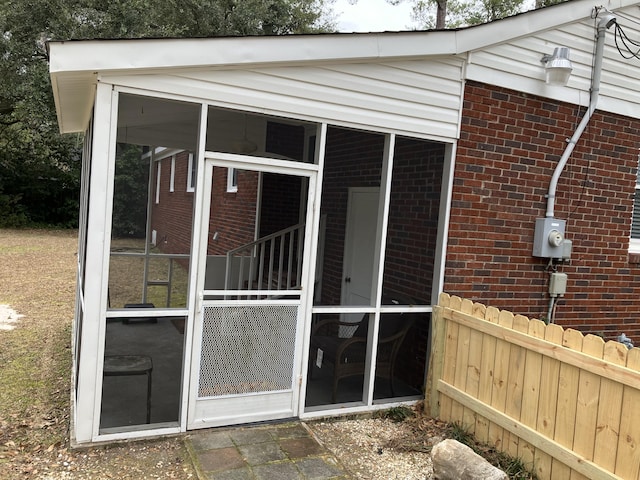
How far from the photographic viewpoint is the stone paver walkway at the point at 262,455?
11.6 ft

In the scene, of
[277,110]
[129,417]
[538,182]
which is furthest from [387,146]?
[129,417]

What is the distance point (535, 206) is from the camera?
5.13 metres

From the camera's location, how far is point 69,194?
75.2 feet

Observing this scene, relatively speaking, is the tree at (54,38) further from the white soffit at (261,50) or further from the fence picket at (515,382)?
the fence picket at (515,382)

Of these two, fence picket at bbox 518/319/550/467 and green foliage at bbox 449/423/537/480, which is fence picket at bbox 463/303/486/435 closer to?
green foliage at bbox 449/423/537/480

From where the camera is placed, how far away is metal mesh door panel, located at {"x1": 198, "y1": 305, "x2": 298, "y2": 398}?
4098 millimetres

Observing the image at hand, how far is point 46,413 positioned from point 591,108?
5.69 meters

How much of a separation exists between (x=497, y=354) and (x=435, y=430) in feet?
2.98

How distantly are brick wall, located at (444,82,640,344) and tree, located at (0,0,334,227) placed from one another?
32.7 feet

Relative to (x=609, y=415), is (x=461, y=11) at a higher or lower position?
higher

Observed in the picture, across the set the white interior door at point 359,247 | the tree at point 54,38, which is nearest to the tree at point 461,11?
the tree at point 54,38

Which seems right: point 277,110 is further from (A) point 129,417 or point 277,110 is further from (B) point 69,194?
(B) point 69,194

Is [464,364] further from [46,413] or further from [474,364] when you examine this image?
[46,413]

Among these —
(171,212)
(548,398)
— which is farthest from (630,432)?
(171,212)
